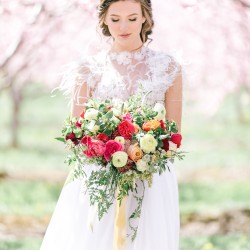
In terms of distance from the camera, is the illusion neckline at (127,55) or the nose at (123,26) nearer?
the nose at (123,26)

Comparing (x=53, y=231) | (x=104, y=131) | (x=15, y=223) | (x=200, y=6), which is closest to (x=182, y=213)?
(x=15, y=223)

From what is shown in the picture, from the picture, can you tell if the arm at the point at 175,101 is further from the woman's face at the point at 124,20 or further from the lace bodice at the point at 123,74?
the woman's face at the point at 124,20

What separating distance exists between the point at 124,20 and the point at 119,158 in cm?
112

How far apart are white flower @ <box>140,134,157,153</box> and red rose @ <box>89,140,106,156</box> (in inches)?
9.1

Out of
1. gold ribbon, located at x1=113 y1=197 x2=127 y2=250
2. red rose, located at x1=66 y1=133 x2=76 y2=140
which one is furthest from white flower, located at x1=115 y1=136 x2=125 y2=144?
gold ribbon, located at x1=113 y1=197 x2=127 y2=250

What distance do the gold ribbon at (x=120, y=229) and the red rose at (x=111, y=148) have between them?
44 centimetres

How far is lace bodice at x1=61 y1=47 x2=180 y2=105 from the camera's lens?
15.9 ft

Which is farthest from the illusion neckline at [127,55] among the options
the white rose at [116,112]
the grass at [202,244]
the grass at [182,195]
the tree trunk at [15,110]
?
the tree trunk at [15,110]

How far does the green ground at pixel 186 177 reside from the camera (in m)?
9.73

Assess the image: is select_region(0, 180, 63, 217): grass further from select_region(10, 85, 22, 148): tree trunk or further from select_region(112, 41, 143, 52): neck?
select_region(112, 41, 143, 52): neck

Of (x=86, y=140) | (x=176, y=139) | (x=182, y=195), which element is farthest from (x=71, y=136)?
(x=182, y=195)

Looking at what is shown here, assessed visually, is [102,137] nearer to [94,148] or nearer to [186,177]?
[94,148]

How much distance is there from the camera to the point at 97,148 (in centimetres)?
414

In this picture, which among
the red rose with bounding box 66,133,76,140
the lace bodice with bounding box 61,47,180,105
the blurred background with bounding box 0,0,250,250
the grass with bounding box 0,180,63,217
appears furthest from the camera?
the grass with bounding box 0,180,63,217
